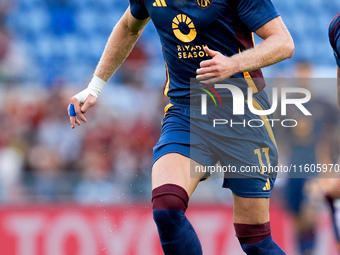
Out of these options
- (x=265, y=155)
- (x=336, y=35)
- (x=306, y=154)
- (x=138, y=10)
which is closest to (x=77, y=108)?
(x=138, y=10)

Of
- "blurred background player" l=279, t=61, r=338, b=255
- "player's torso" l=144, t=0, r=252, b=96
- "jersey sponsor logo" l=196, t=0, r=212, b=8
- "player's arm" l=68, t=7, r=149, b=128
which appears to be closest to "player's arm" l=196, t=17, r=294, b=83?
"player's torso" l=144, t=0, r=252, b=96

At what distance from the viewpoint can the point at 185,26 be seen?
424 centimetres

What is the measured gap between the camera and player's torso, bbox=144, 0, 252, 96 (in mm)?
4184

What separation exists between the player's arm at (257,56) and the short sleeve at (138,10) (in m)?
0.92

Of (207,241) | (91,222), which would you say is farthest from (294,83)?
(91,222)

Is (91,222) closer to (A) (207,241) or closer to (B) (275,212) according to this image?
(A) (207,241)

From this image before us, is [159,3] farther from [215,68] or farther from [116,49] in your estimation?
[215,68]

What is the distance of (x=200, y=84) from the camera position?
14.3ft

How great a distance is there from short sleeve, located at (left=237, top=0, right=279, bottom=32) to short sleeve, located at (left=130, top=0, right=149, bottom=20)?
0.79 m

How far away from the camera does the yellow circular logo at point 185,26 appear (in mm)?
4227

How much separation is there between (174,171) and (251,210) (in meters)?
0.67

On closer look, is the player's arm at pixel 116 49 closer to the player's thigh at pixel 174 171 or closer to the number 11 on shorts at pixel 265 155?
the player's thigh at pixel 174 171

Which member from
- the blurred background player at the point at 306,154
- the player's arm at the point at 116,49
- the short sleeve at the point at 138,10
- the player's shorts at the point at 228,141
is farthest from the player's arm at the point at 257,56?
the blurred background player at the point at 306,154

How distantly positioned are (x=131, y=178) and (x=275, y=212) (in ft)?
5.87
